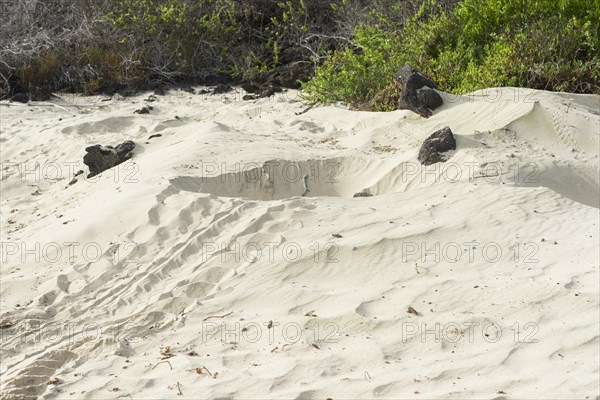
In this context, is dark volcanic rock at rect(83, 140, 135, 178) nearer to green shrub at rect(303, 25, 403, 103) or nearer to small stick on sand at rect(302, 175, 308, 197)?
small stick on sand at rect(302, 175, 308, 197)

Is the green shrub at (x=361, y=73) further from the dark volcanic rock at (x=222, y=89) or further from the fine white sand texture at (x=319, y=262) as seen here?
the dark volcanic rock at (x=222, y=89)

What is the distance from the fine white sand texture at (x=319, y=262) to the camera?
3.84 metres

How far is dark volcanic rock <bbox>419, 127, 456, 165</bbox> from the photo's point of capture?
609 cm

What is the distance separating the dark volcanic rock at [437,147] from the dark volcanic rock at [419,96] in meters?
0.81

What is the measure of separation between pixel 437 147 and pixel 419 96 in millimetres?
992

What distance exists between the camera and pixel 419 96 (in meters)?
7.00

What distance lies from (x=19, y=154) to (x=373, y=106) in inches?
127

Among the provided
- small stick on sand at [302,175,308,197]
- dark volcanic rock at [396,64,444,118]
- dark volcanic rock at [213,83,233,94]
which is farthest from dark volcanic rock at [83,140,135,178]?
dark volcanic rock at [213,83,233,94]

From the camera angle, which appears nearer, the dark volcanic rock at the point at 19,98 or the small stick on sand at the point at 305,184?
the small stick on sand at the point at 305,184

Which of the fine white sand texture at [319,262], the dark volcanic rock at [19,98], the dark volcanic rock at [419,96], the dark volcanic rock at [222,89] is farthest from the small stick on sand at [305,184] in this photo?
the dark volcanic rock at [19,98]

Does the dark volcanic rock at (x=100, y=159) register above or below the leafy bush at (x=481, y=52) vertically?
below

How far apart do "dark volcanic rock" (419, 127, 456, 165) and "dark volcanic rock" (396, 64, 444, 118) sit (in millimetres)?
814

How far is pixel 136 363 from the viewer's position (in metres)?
4.08

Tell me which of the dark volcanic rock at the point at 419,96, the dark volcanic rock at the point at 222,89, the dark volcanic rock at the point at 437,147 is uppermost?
the dark volcanic rock at the point at 419,96
